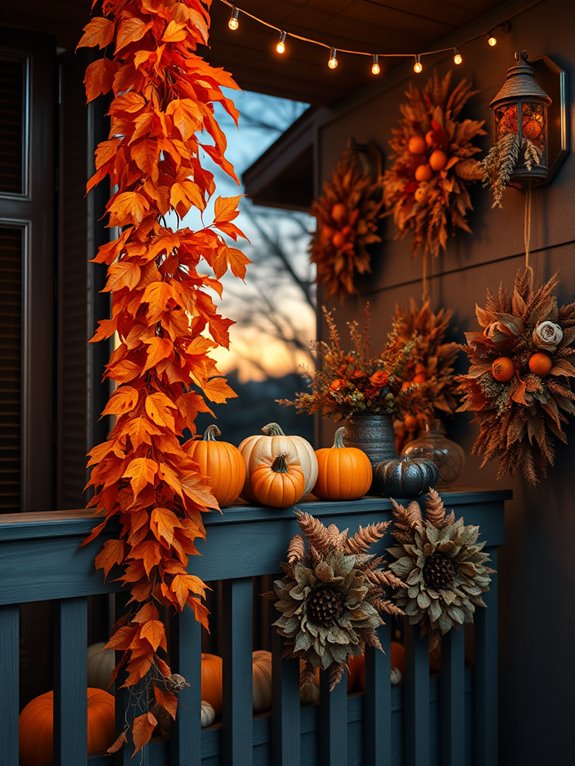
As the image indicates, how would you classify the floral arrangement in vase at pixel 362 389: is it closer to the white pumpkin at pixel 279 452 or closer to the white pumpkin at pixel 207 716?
the white pumpkin at pixel 279 452

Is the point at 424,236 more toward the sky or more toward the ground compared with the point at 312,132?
more toward the ground

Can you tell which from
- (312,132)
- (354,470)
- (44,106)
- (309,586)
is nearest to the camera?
(309,586)

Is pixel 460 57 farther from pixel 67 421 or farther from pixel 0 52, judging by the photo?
pixel 67 421

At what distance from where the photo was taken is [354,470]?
2297 mm

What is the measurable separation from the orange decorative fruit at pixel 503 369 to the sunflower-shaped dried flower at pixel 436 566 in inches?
16.3

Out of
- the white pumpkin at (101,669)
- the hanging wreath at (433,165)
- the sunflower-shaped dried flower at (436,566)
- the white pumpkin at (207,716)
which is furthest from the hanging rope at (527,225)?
the white pumpkin at (101,669)

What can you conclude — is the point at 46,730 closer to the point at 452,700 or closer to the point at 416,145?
the point at 452,700

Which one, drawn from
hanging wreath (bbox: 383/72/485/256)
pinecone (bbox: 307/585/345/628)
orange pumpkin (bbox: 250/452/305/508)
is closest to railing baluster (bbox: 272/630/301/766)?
pinecone (bbox: 307/585/345/628)

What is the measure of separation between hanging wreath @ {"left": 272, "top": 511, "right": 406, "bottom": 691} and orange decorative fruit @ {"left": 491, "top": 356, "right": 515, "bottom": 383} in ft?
2.24

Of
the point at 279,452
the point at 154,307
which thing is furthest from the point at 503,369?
the point at 154,307

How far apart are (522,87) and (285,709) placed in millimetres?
1943

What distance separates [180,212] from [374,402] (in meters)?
0.96

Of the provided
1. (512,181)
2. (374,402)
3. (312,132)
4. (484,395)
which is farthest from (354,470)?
(312,132)

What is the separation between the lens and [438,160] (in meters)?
2.81
